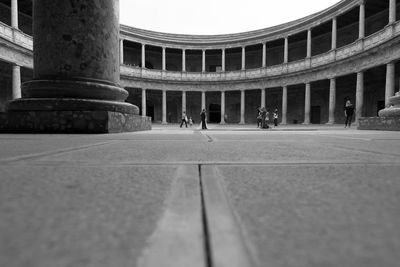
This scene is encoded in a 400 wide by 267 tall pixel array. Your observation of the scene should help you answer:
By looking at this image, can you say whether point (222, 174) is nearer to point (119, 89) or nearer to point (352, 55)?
point (119, 89)

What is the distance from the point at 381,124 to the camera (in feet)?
27.7

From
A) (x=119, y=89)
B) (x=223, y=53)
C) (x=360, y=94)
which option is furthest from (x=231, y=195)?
(x=223, y=53)

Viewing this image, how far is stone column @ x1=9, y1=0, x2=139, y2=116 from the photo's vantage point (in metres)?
3.76

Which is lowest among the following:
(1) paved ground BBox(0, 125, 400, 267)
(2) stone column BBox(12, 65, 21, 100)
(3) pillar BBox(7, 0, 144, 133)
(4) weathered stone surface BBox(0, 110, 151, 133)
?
(1) paved ground BBox(0, 125, 400, 267)

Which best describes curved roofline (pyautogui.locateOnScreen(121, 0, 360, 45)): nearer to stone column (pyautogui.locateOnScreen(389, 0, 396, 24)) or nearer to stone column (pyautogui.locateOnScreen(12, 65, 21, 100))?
stone column (pyautogui.locateOnScreen(389, 0, 396, 24))

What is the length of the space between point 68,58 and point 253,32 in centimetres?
2638

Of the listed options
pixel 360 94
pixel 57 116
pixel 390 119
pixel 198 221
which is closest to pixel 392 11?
pixel 360 94

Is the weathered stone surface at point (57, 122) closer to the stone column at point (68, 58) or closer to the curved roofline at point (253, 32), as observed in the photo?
the stone column at point (68, 58)

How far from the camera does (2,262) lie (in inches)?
13.6

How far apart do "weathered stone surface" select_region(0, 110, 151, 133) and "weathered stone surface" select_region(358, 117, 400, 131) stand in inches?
323

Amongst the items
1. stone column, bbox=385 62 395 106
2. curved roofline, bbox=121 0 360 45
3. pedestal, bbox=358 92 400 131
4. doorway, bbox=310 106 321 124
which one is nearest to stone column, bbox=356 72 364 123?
stone column, bbox=385 62 395 106

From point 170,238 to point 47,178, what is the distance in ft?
2.06

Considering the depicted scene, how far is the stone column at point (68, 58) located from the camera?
376 cm

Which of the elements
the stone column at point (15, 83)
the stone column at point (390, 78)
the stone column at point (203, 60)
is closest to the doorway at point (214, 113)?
the stone column at point (203, 60)
